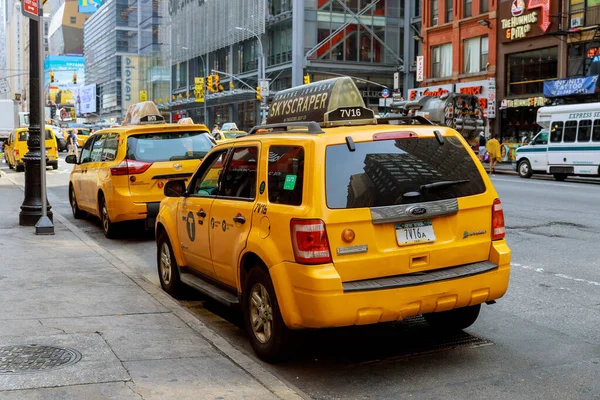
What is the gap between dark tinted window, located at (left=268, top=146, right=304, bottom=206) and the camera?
205 inches

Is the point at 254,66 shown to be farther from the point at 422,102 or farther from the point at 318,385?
the point at 318,385

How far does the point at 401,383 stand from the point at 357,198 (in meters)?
1.31

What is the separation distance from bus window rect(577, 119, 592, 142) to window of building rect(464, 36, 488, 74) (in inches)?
710

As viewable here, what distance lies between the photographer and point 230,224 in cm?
597

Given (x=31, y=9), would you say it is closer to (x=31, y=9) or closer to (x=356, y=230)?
(x=31, y=9)

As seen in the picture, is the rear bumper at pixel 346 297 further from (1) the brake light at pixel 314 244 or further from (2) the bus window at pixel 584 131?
(2) the bus window at pixel 584 131

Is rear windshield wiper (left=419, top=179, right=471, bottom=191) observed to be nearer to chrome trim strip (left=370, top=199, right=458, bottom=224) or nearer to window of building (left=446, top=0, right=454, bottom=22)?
chrome trim strip (left=370, top=199, right=458, bottom=224)

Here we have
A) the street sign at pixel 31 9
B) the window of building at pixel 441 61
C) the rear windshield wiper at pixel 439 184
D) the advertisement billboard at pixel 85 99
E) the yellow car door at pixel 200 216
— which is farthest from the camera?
the advertisement billboard at pixel 85 99

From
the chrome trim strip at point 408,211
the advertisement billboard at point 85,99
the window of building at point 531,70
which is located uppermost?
the advertisement billboard at point 85,99

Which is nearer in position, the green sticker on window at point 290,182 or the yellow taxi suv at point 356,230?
the yellow taxi suv at point 356,230

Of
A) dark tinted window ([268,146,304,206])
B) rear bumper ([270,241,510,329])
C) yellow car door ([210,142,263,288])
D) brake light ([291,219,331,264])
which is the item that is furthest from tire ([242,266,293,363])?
dark tinted window ([268,146,304,206])

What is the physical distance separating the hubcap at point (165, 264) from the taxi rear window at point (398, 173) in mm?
3114

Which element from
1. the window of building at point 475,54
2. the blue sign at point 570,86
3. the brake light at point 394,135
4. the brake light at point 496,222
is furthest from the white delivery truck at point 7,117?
the brake light at point 496,222

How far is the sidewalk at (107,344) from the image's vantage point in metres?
4.66
